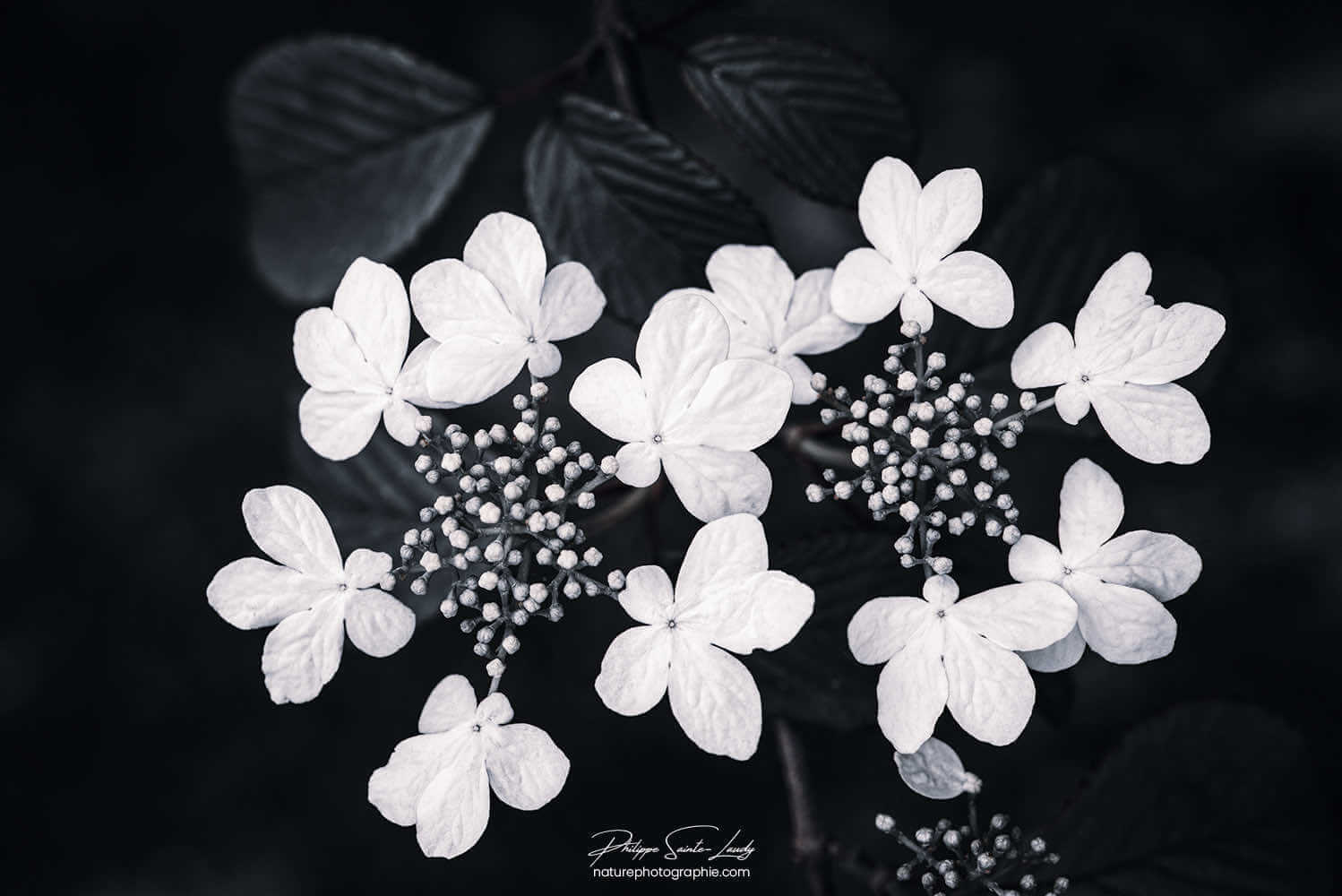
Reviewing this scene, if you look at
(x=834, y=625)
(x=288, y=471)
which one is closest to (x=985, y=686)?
(x=834, y=625)

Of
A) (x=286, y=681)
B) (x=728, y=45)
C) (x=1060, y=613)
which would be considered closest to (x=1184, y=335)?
(x=1060, y=613)

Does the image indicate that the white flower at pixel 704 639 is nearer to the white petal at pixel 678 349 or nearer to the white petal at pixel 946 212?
the white petal at pixel 678 349

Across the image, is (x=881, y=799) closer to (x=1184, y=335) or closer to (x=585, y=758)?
(x=585, y=758)

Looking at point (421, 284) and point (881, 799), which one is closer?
point (421, 284)

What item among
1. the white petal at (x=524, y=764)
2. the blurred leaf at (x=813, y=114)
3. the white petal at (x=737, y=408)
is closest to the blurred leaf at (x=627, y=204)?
the blurred leaf at (x=813, y=114)

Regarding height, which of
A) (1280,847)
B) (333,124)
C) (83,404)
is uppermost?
(333,124)

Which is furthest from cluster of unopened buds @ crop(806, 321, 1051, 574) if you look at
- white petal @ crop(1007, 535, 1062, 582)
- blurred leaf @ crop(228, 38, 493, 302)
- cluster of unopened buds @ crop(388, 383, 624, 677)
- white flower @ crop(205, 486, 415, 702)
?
blurred leaf @ crop(228, 38, 493, 302)

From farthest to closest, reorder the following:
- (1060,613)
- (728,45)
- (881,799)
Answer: (881,799)
(728,45)
(1060,613)
